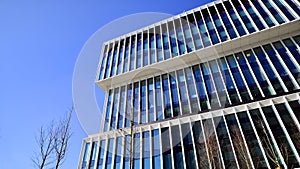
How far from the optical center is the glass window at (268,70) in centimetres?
2110

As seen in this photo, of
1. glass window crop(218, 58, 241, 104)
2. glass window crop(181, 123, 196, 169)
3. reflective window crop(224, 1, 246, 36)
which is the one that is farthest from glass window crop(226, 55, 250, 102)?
glass window crop(181, 123, 196, 169)

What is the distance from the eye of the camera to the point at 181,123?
21656 mm

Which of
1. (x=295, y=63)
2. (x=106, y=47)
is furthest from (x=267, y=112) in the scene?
(x=106, y=47)

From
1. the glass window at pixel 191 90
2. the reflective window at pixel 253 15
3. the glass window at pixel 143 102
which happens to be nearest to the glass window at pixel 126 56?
the glass window at pixel 143 102

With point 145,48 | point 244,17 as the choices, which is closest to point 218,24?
point 244,17

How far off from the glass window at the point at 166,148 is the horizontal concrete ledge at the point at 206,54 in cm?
1106

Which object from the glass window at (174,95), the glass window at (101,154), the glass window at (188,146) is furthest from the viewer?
the glass window at (174,95)

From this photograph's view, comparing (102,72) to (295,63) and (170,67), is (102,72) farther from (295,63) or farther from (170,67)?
(295,63)

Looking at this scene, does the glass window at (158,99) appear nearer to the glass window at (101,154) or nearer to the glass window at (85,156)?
the glass window at (101,154)

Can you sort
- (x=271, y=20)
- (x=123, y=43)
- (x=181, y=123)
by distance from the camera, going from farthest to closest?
(x=123, y=43), (x=271, y=20), (x=181, y=123)

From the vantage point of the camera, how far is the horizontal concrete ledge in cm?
2469

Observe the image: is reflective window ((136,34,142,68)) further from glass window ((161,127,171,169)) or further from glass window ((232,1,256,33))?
glass window ((232,1,256,33))

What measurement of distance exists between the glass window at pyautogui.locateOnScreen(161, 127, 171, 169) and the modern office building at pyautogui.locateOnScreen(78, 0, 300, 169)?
10 centimetres

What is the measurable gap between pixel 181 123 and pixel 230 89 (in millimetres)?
7579
